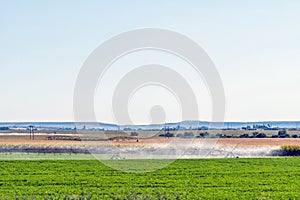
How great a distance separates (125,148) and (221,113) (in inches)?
1365

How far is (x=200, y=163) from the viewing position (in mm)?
32594

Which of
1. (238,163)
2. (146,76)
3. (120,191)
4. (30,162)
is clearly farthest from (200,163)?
(146,76)

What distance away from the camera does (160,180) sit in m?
24.3

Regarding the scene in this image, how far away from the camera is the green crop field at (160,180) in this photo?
67.1 feet

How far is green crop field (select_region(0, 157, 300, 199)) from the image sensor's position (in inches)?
805

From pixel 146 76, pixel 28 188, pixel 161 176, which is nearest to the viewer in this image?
pixel 146 76

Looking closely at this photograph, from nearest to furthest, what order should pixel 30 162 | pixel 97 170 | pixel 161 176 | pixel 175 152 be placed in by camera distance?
pixel 161 176, pixel 97 170, pixel 30 162, pixel 175 152

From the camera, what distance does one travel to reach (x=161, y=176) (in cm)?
2584

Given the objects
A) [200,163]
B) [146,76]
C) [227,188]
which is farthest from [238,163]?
[146,76]

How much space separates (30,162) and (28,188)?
1078cm

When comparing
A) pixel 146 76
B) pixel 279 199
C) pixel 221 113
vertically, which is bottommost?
pixel 279 199

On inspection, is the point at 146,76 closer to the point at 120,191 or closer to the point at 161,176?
the point at 120,191

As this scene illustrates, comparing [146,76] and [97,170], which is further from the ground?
[146,76]

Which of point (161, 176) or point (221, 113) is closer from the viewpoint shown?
point (221, 113)
